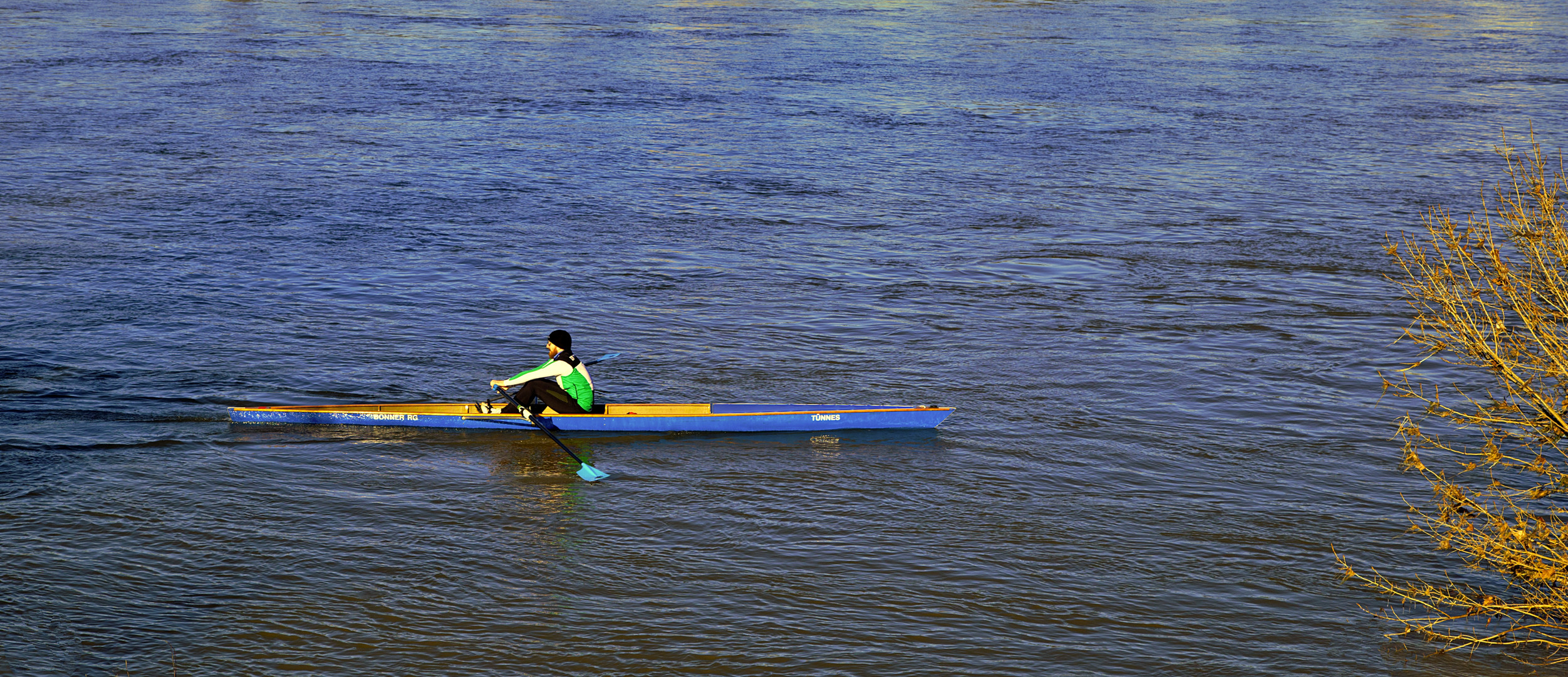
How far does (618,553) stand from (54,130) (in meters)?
23.0

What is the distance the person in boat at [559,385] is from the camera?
48.3 feet

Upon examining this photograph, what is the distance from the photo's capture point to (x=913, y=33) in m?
50.4

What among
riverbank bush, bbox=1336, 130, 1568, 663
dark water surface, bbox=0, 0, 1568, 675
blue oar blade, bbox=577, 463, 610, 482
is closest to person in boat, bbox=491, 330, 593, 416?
dark water surface, bbox=0, 0, 1568, 675

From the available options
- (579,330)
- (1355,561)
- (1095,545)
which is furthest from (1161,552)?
(579,330)

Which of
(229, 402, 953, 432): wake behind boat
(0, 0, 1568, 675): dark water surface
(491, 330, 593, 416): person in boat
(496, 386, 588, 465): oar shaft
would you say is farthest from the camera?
(491, 330, 593, 416): person in boat

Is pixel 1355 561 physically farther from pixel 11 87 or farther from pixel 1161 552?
pixel 11 87

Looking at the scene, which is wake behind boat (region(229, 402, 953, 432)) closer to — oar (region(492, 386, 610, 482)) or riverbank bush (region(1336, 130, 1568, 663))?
oar (region(492, 386, 610, 482))

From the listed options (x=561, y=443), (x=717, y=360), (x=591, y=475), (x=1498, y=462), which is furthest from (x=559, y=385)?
(x=1498, y=462)

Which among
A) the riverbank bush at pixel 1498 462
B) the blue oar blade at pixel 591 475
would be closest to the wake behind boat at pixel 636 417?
the blue oar blade at pixel 591 475

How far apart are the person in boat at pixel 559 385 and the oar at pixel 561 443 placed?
0.07 metres

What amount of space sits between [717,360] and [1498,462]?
950 cm

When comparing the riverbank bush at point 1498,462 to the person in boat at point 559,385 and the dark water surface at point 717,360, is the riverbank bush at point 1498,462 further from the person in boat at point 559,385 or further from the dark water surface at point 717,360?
the person in boat at point 559,385

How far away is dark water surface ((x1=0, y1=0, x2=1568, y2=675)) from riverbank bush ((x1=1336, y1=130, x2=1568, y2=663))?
43 cm

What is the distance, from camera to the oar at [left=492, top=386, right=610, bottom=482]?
13.9 meters
